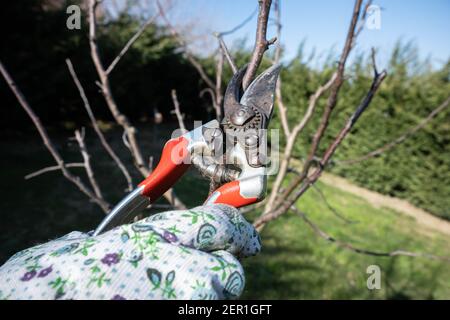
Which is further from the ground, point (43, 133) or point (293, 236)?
point (43, 133)

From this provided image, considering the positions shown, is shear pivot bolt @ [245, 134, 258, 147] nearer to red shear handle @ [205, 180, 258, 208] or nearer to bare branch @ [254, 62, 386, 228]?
red shear handle @ [205, 180, 258, 208]

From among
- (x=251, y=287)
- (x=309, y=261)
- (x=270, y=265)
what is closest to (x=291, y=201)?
(x=251, y=287)

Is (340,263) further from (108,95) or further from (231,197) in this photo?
(231,197)

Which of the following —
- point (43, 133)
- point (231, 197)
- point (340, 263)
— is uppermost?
point (43, 133)

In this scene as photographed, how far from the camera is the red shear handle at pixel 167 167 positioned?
1.15 m

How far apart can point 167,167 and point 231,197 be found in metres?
0.25

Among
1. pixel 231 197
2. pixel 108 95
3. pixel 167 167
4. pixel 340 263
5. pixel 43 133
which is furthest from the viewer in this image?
pixel 340 263

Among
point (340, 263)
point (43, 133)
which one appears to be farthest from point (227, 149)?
point (340, 263)

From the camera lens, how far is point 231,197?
103 centimetres

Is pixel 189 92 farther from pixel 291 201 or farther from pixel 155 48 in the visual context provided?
pixel 291 201

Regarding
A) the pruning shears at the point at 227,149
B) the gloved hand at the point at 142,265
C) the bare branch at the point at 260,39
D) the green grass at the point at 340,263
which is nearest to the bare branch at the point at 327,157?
the pruning shears at the point at 227,149

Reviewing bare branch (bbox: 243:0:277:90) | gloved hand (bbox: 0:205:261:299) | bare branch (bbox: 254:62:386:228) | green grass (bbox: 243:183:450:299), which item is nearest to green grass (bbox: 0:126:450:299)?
green grass (bbox: 243:183:450:299)

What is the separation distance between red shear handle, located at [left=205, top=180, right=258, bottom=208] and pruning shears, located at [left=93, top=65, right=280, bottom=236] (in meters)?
0.03

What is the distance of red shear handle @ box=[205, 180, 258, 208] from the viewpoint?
3.37ft
